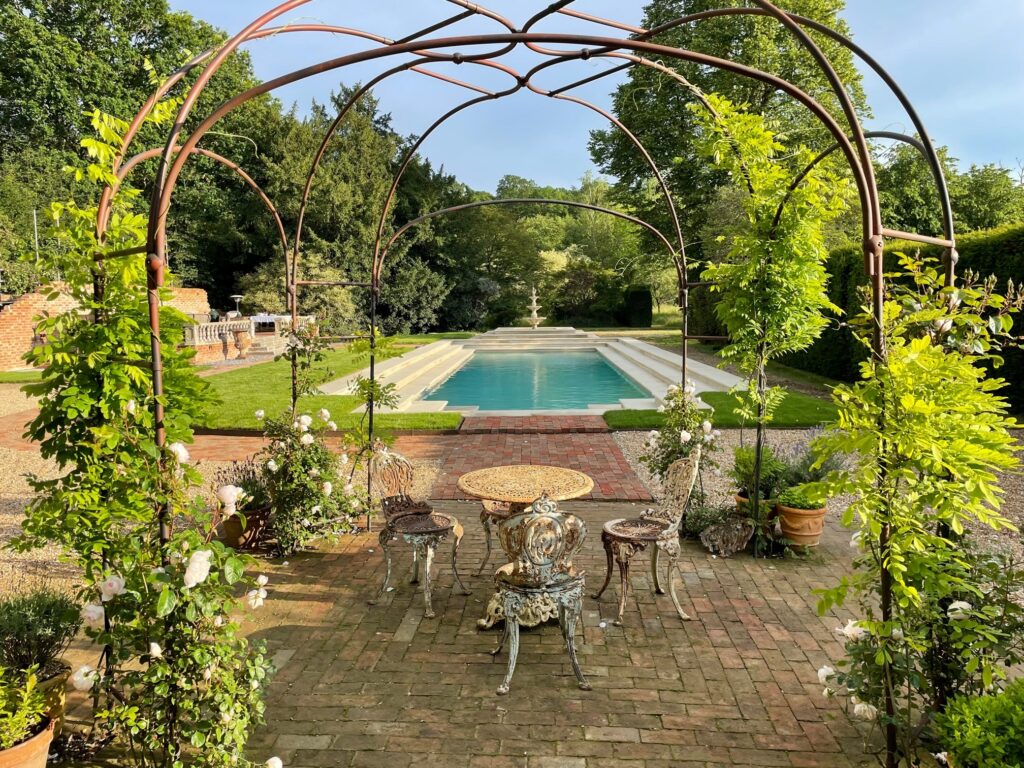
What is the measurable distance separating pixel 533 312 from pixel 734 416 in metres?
23.9

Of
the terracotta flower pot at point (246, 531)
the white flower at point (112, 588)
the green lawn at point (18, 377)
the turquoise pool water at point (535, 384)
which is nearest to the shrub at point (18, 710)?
the white flower at point (112, 588)

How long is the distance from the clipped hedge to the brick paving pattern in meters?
2.14

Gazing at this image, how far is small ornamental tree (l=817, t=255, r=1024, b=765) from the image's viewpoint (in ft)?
7.68

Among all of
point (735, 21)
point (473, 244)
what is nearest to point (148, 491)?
point (735, 21)

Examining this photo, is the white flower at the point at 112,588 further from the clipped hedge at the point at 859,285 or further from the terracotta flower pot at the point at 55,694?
the clipped hedge at the point at 859,285

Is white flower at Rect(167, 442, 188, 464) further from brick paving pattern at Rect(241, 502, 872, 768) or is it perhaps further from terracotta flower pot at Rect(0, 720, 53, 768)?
brick paving pattern at Rect(241, 502, 872, 768)

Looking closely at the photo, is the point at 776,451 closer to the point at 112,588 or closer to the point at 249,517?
the point at 249,517

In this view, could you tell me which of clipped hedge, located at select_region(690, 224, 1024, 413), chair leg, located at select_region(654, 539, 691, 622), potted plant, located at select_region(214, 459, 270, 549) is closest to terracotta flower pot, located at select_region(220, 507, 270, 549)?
potted plant, located at select_region(214, 459, 270, 549)

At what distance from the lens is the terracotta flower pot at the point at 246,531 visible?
5.17 m

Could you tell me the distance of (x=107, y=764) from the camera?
2.77 meters

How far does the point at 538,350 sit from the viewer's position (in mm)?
25125

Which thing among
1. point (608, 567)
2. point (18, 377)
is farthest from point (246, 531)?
point (18, 377)

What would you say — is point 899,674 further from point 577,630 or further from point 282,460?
point 282,460

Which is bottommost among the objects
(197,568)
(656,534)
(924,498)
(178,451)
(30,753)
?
(30,753)
